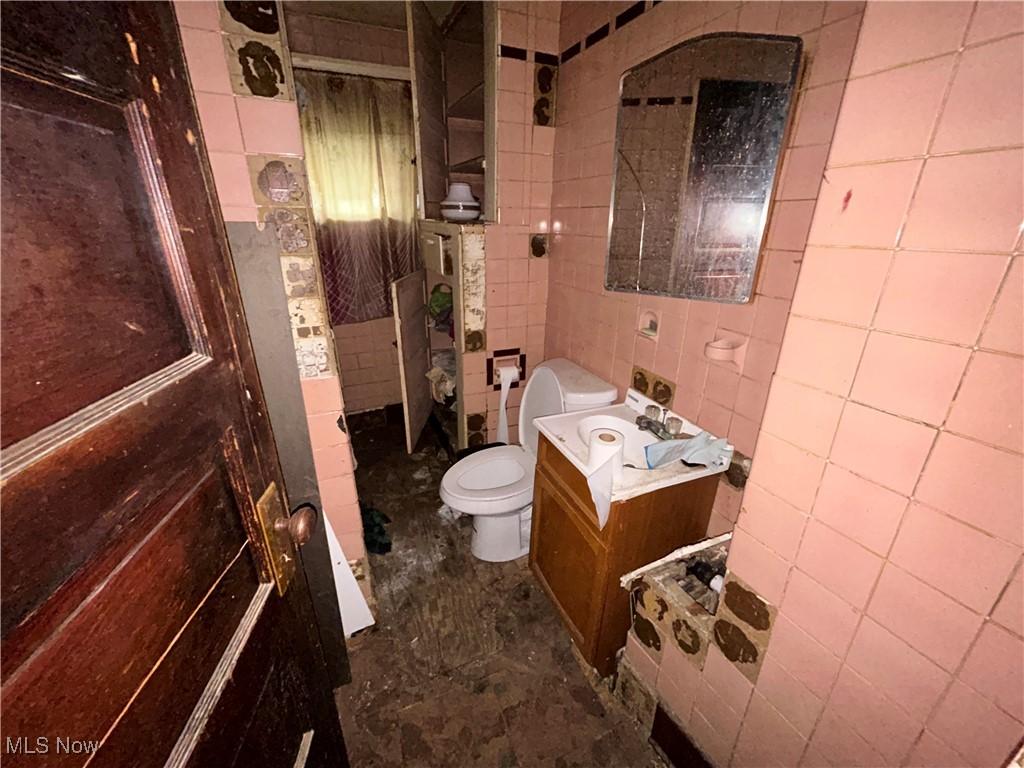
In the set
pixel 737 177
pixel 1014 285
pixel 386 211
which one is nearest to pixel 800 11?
pixel 737 177

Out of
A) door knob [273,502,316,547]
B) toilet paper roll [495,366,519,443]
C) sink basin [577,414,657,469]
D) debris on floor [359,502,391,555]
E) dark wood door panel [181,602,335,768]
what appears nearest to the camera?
dark wood door panel [181,602,335,768]

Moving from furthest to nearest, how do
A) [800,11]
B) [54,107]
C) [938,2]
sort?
[800,11]
[938,2]
[54,107]

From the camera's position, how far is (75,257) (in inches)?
16.1

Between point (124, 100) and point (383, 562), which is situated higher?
point (124, 100)

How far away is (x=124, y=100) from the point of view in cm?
46

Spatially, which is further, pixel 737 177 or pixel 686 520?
pixel 686 520

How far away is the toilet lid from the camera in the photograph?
1984 millimetres

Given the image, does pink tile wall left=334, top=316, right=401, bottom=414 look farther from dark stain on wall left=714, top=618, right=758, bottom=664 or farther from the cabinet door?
dark stain on wall left=714, top=618, right=758, bottom=664

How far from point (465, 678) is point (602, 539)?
0.84m

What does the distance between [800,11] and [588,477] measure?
1454 mm

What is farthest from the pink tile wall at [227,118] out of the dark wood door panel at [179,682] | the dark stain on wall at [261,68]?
the dark wood door panel at [179,682]

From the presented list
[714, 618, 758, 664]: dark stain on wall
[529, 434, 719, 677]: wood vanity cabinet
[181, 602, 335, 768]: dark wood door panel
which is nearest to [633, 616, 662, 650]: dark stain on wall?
[529, 434, 719, 677]: wood vanity cabinet

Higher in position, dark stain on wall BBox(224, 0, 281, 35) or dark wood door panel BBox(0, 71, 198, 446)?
dark stain on wall BBox(224, 0, 281, 35)

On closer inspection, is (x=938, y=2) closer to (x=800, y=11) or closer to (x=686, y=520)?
(x=800, y=11)
